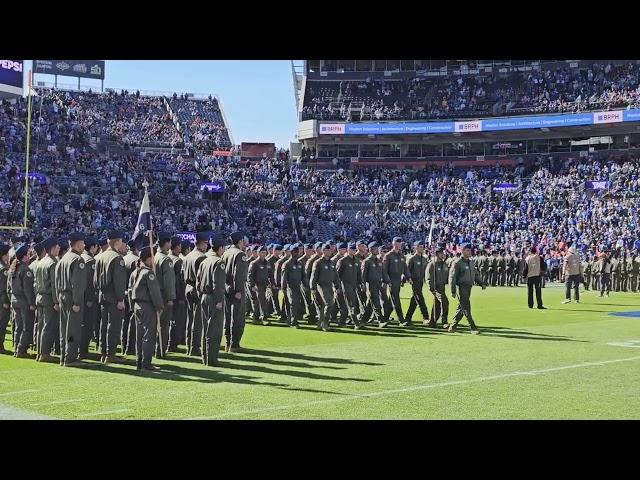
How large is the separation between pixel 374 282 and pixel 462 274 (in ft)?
7.31

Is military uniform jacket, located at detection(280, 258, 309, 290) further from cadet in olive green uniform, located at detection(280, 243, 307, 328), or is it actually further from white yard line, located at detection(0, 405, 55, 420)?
white yard line, located at detection(0, 405, 55, 420)

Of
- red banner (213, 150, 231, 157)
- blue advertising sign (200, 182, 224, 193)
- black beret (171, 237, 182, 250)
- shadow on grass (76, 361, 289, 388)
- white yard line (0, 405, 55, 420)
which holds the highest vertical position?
red banner (213, 150, 231, 157)

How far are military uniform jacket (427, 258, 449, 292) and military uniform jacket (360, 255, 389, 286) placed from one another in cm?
114

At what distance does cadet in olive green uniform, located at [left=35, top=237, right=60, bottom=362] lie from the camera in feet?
41.4

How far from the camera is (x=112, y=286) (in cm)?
1216

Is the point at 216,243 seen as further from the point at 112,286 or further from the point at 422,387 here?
the point at 422,387

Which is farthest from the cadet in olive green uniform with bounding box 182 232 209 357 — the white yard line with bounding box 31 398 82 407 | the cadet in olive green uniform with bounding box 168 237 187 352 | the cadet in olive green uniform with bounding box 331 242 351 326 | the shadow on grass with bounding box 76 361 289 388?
the cadet in olive green uniform with bounding box 331 242 351 326

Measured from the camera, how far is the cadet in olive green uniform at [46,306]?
12.6 meters

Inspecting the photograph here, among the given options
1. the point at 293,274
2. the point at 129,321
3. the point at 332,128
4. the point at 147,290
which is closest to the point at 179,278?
the point at 129,321

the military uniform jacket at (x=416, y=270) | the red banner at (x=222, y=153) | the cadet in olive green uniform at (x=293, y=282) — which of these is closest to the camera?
the cadet in olive green uniform at (x=293, y=282)

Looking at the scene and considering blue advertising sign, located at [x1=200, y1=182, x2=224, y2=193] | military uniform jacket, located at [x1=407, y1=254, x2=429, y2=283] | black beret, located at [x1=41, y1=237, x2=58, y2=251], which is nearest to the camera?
black beret, located at [x1=41, y1=237, x2=58, y2=251]

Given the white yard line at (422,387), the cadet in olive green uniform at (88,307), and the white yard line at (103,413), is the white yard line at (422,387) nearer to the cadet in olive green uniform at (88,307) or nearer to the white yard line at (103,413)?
the white yard line at (103,413)

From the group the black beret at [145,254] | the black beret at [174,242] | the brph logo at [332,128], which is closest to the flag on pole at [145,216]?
the black beret at [174,242]
